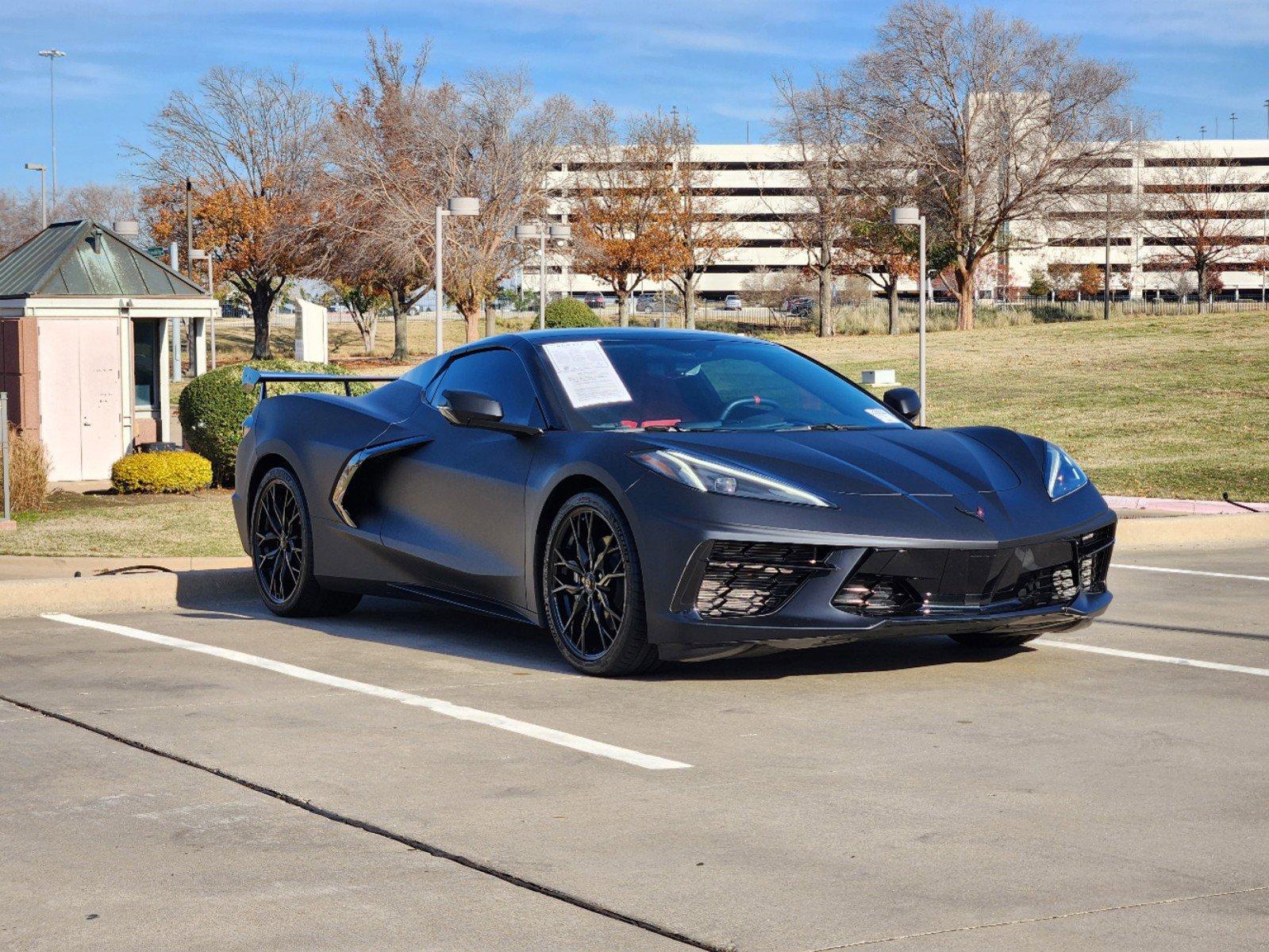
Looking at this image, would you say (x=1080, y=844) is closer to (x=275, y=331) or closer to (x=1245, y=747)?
(x=1245, y=747)

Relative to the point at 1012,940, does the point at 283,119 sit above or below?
above

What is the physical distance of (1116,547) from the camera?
11242mm

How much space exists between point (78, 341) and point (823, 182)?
51.4 m

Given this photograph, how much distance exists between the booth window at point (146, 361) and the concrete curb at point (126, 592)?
11435mm

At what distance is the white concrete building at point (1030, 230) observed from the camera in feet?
269

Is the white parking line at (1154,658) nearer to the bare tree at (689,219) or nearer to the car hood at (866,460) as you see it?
the car hood at (866,460)

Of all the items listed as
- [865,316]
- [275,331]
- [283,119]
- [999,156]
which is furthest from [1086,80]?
[275,331]

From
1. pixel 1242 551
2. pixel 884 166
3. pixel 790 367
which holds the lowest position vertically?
pixel 1242 551

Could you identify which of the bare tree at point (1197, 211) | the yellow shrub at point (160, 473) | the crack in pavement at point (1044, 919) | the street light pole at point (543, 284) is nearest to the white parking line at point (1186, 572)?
the crack in pavement at point (1044, 919)

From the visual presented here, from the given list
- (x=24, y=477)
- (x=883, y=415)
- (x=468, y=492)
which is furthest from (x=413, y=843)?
(x=24, y=477)

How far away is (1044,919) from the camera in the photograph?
3576 millimetres

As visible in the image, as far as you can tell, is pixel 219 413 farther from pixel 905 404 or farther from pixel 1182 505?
pixel 905 404

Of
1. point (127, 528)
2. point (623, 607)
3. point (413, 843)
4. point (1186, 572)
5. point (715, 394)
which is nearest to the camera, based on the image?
point (413, 843)

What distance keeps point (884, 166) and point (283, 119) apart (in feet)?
74.6
